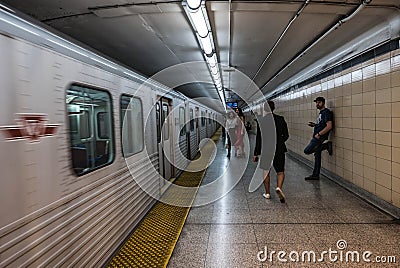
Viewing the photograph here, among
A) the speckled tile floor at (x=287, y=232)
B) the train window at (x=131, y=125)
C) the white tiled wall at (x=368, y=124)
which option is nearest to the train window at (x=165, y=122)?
the train window at (x=131, y=125)

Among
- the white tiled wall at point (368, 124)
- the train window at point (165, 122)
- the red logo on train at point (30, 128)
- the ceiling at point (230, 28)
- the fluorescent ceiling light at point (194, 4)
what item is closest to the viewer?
the red logo on train at point (30, 128)

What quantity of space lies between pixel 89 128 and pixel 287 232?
2550 millimetres

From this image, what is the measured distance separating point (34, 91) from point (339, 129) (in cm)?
534

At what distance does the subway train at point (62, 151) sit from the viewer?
1.52 meters

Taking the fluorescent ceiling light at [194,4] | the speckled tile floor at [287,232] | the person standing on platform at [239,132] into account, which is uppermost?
the fluorescent ceiling light at [194,4]

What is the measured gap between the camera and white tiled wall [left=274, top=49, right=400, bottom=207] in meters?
3.78

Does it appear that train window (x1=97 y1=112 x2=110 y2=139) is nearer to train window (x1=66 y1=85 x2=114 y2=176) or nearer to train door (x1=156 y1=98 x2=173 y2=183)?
train window (x1=66 y1=85 x2=114 y2=176)

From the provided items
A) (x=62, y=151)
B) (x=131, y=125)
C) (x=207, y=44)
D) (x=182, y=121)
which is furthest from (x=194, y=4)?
(x=182, y=121)

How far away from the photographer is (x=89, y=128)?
8.16ft

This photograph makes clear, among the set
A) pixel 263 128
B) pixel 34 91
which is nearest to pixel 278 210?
pixel 263 128

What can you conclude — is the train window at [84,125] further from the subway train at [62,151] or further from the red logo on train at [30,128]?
the red logo on train at [30,128]

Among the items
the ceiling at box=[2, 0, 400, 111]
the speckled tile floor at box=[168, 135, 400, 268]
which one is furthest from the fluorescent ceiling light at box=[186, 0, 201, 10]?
the speckled tile floor at box=[168, 135, 400, 268]

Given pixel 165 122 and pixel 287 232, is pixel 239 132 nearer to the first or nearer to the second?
pixel 165 122

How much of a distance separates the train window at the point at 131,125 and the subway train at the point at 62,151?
1 cm
